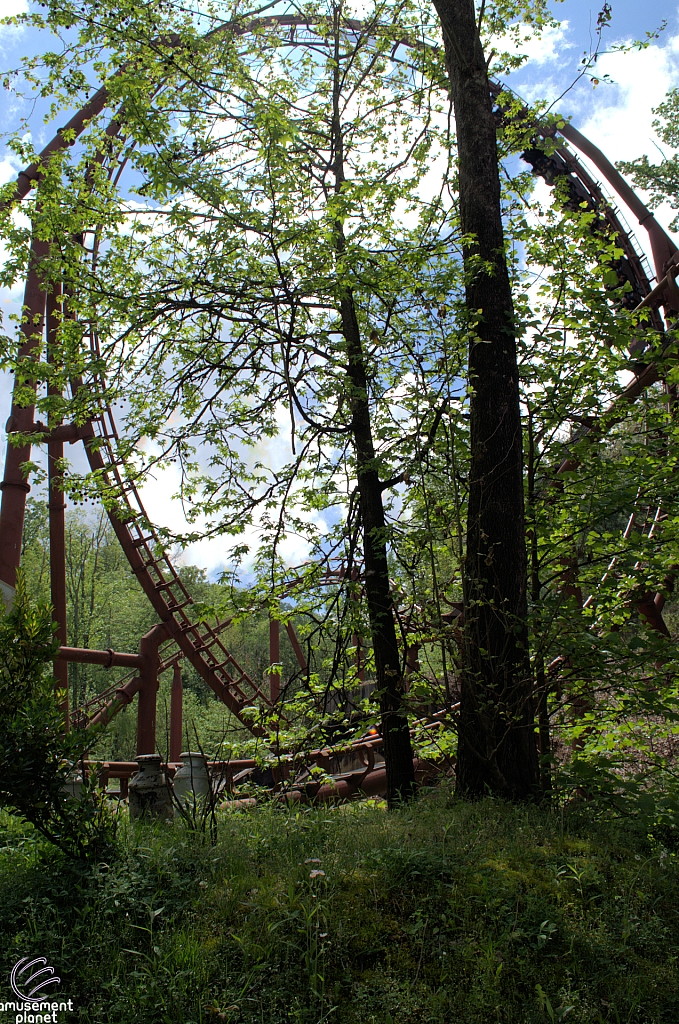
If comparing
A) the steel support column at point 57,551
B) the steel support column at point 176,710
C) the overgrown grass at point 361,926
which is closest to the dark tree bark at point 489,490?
the overgrown grass at point 361,926

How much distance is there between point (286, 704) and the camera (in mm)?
5363

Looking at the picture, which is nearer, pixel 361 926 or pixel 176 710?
pixel 361 926

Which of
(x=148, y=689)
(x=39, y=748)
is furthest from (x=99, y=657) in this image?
(x=39, y=748)

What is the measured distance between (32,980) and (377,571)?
11.3ft

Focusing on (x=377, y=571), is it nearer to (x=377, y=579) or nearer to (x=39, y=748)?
(x=377, y=579)

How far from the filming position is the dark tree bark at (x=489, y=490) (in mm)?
4320

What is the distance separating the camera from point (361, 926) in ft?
9.36

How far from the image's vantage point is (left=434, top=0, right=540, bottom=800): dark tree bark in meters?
4.32

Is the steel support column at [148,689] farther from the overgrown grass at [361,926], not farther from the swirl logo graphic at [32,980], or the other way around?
the swirl logo graphic at [32,980]

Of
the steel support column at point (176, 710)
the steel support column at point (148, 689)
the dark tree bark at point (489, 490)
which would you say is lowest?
the steel support column at point (176, 710)

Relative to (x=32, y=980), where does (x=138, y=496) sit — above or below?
above

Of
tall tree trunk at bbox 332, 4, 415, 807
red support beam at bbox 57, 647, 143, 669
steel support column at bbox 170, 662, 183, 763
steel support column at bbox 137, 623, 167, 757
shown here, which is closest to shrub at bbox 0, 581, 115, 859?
tall tree trunk at bbox 332, 4, 415, 807

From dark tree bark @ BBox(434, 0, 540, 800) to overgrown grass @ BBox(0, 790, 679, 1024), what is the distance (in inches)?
25.9

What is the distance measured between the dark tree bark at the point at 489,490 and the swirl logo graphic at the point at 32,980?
2600 millimetres
